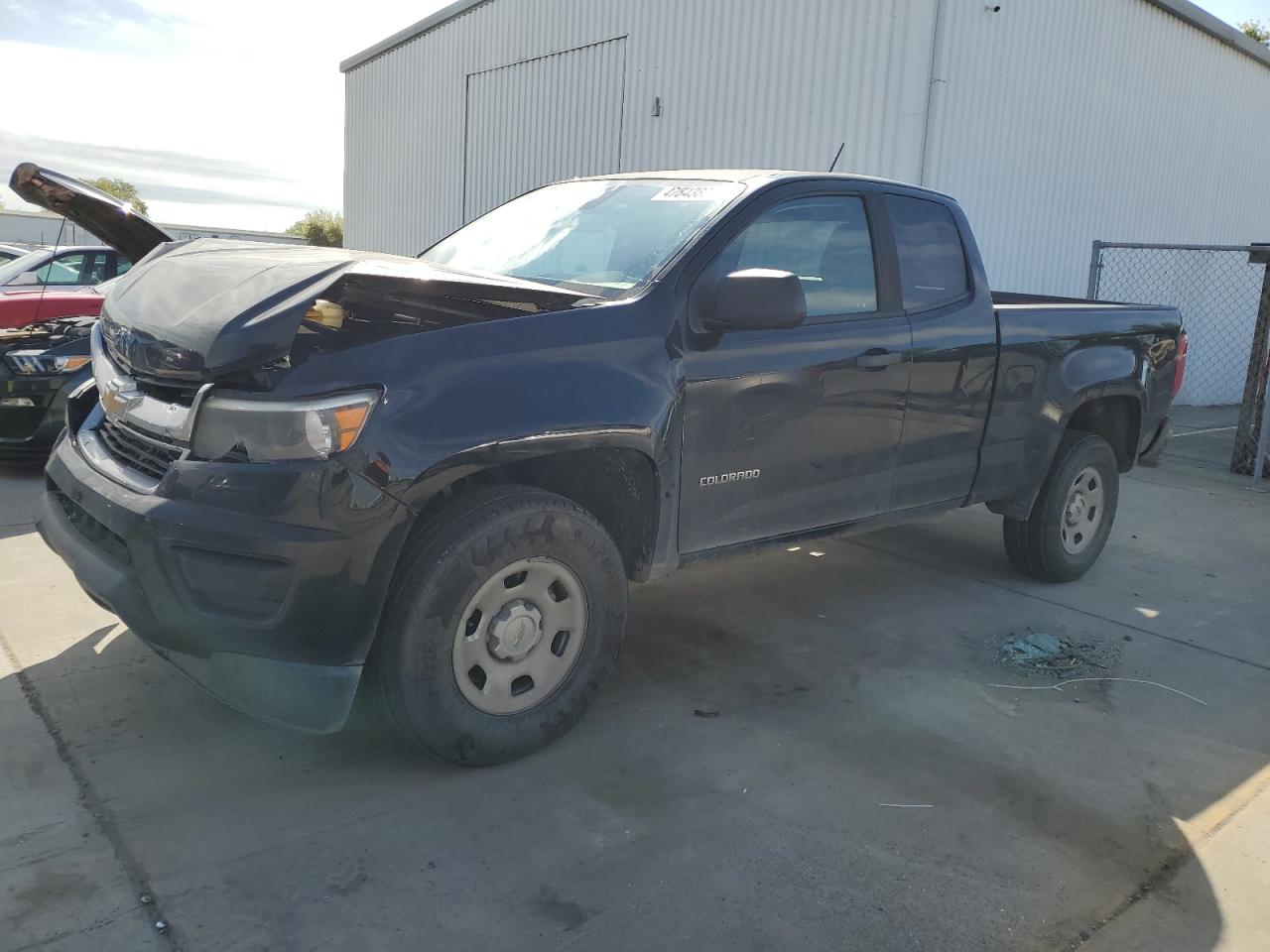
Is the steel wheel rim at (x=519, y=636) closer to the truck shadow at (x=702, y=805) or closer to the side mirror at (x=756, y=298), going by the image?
the truck shadow at (x=702, y=805)

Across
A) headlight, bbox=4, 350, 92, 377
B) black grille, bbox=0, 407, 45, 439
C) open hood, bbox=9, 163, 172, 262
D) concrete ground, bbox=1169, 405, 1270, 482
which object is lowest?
concrete ground, bbox=1169, 405, 1270, 482

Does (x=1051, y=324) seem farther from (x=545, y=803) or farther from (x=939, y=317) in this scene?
(x=545, y=803)

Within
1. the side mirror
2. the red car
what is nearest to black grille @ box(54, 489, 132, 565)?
the side mirror

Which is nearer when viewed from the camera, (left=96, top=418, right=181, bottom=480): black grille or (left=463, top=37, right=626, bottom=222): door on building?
(left=96, top=418, right=181, bottom=480): black grille

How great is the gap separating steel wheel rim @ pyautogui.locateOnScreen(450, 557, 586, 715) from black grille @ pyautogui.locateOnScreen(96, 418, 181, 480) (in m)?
0.97

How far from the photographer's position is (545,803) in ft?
9.98

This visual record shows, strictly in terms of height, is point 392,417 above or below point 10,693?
above

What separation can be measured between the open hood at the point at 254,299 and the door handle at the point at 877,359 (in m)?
1.22

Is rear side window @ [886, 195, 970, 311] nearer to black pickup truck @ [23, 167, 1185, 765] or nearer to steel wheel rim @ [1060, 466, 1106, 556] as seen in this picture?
black pickup truck @ [23, 167, 1185, 765]

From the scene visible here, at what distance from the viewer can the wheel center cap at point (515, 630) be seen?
10.3ft

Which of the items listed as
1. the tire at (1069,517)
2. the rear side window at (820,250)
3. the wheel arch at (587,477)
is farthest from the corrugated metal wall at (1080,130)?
the wheel arch at (587,477)

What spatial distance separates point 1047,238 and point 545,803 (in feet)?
33.7

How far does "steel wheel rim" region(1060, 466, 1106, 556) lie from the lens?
548cm

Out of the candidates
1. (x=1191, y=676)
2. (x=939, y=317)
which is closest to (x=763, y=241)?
(x=939, y=317)
